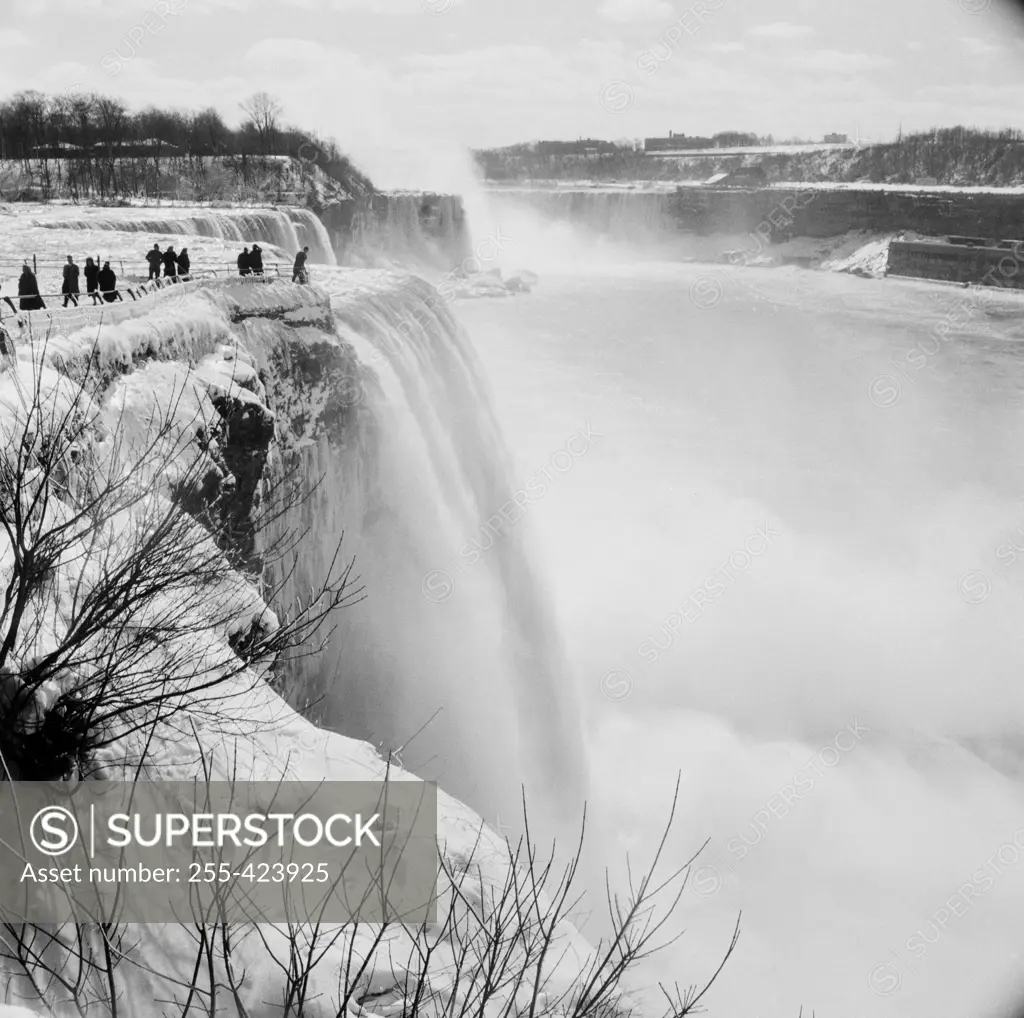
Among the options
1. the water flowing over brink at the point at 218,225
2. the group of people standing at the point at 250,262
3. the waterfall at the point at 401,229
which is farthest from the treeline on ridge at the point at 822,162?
the group of people standing at the point at 250,262

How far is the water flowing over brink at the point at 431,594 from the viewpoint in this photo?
1369 centimetres

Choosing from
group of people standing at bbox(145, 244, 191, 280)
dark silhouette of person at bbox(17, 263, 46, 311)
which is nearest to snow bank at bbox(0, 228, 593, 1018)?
dark silhouette of person at bbox(17, 263, 46, 311)

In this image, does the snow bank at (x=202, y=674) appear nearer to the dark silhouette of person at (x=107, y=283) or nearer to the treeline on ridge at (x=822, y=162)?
the dark silhouette of person at (x=107, y=283)

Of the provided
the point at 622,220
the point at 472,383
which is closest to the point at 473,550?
the point at 472,383

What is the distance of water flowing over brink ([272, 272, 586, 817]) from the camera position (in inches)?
539

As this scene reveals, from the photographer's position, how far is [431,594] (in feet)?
51.0

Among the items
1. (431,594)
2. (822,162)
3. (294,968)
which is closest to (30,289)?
(431,594)

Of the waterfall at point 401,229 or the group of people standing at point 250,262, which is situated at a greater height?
the waterfall at point 401,229

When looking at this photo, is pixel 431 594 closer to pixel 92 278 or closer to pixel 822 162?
pixel 92 278

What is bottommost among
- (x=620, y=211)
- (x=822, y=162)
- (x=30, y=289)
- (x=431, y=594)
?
(x=431, y=594)

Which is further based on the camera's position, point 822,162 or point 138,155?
point 822,162

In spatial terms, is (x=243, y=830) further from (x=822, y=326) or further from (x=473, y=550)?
(x=822, y=326)

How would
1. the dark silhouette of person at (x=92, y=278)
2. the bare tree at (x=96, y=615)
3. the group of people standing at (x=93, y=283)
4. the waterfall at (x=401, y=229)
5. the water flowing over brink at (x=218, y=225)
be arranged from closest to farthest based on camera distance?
the bare tree at (x=96, y=615) → the group of people standing at (x=93, y=283) → the dark silhouette of person at (x=92, y=278) → the water flowing over brink at (x=218, y=225) → the waterfall at (x=401, y=229)

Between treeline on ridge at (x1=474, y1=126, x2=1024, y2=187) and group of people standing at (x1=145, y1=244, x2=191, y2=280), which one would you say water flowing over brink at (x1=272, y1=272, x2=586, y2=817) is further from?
treeline on ridge at (x1=474, y1=126, x2=1024, y2=187)
